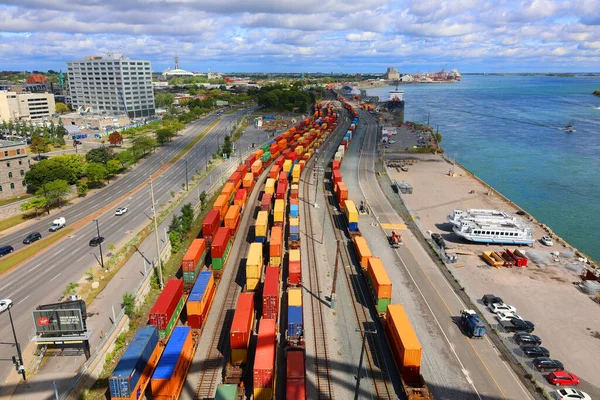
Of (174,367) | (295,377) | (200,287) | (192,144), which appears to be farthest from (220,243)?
(192,144)

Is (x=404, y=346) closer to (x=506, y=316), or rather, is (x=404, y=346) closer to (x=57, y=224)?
(x=506, y=316)

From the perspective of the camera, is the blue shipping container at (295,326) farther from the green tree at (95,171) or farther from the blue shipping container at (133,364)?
the green tree at (95,171)

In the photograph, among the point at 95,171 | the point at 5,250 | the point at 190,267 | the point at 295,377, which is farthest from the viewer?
the point at 95,171

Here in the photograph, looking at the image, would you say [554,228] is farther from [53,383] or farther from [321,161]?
[53,383]

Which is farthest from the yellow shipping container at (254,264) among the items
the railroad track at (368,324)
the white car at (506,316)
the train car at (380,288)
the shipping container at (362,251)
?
the white car at (506,316)

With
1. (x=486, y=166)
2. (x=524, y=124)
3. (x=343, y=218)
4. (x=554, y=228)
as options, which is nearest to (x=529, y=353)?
(x=343, y=218)

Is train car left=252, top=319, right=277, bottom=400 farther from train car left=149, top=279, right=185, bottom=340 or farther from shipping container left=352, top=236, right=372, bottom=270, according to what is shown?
shipping container left=352, top=236, right=372, bottom=270
